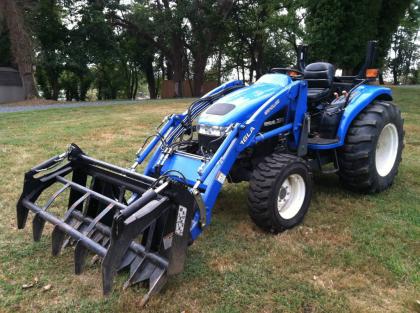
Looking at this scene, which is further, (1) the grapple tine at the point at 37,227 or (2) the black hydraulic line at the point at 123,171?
(1) the grapple tine at the point at 37,227

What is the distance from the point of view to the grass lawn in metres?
2.66

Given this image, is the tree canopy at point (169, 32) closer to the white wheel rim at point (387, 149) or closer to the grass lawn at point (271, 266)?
the white wheel rim at point (387, 149)

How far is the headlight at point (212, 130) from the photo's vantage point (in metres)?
3.61

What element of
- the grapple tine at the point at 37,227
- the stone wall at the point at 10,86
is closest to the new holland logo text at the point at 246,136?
the grapple tine at the point at 37,227

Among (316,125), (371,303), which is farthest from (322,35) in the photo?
(371,303)

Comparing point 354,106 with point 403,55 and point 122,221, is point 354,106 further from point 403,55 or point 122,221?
point 403,55

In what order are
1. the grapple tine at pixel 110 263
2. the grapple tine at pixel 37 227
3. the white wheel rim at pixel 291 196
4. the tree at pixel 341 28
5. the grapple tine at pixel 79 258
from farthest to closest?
the tree at pixel 341 28
the white wheel rim at pixel 291 196
the grapple tine at pixel 37 227
the grapple tine at pixel 79 258
the grapple tine at pixel 110 263


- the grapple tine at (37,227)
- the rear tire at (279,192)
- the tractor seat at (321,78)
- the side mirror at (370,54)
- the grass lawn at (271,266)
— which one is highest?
the side mirror at (370,54)

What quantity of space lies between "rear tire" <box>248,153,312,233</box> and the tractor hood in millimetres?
480

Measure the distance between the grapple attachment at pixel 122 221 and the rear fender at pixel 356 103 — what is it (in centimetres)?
227

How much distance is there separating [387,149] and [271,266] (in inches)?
112

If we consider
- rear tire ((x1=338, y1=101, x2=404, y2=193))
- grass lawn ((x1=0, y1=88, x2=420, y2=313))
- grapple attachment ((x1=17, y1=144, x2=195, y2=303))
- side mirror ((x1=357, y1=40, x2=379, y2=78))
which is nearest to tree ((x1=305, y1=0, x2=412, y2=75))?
side mirror ((x1=357, y1=40, x2=379, y2=78))

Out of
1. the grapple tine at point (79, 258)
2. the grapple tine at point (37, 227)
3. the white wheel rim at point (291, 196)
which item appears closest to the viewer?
the grapple tine at point (79, 258)

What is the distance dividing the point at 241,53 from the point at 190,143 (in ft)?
92.1
